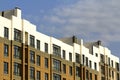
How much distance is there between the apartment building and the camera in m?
83.5

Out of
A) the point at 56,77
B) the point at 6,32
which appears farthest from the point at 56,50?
the point at 6,32

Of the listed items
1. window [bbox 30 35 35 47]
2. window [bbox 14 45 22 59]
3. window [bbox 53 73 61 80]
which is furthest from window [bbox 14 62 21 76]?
window [bbox 53 73 61 80]

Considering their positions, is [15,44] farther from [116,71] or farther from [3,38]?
[116,71]

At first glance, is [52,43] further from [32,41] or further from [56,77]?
[32,41]

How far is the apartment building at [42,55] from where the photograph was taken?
83.5 meters

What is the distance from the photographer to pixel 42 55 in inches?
3639

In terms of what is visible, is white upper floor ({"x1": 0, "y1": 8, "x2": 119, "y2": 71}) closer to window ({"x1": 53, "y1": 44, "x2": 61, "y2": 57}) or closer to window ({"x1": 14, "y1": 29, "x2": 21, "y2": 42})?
window ({"x1": 53, "y1": 44, "x2": 61, "y2": 57})

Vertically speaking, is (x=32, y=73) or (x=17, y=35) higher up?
(x=17, y=35)

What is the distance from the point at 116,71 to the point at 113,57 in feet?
12.0

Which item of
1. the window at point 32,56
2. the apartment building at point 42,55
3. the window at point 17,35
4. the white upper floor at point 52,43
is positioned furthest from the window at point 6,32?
the window at point 32,56

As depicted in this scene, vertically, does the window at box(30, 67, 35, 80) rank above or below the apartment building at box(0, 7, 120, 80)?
below

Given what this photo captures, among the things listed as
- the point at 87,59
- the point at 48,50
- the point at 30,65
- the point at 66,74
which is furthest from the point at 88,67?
the point at 30,65

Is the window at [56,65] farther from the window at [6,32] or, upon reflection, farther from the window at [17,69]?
the window at [6,32]

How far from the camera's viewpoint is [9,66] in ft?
273
